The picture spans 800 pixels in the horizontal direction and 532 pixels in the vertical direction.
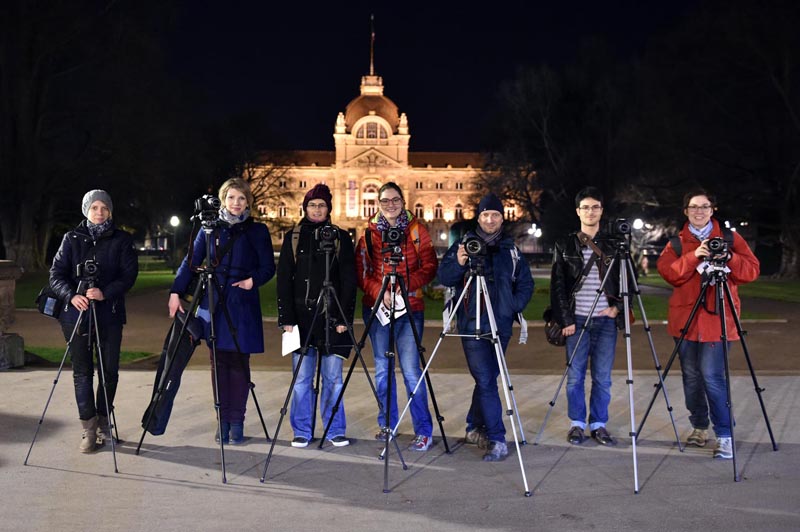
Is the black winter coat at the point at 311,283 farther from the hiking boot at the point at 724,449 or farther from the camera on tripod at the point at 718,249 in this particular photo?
the hiking boot at the point at 724,449

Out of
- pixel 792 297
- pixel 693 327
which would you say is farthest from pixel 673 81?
pixel 693 327

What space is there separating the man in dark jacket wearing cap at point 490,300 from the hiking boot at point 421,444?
376mm

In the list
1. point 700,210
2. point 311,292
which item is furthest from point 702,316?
point 311,292

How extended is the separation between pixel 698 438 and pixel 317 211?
130 inches

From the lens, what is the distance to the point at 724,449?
623 cm

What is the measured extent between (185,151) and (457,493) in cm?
3450

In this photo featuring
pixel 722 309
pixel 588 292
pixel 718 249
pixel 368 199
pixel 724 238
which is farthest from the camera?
pixel 368 199

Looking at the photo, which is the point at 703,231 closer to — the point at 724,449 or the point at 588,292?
the point at 588,292

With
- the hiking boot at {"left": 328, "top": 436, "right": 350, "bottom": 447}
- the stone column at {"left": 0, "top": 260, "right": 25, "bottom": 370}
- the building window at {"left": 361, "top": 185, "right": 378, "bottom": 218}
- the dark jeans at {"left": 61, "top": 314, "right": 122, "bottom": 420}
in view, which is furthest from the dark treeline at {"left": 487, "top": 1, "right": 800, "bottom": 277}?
the building window at {"left": 361, "top": 185, "right": 378, "bottom": 218}

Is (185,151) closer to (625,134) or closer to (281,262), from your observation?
(625,134)

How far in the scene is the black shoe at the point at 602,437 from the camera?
661 cm

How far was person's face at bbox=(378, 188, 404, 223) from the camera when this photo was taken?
658 cm

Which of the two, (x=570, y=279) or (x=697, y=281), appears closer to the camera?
(x=697, y=281)

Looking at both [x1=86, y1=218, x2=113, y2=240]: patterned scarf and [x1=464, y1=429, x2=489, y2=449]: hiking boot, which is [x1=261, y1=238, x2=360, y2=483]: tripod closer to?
[x1=464, y1=429, x2=489, y2=449]: hiking boot
